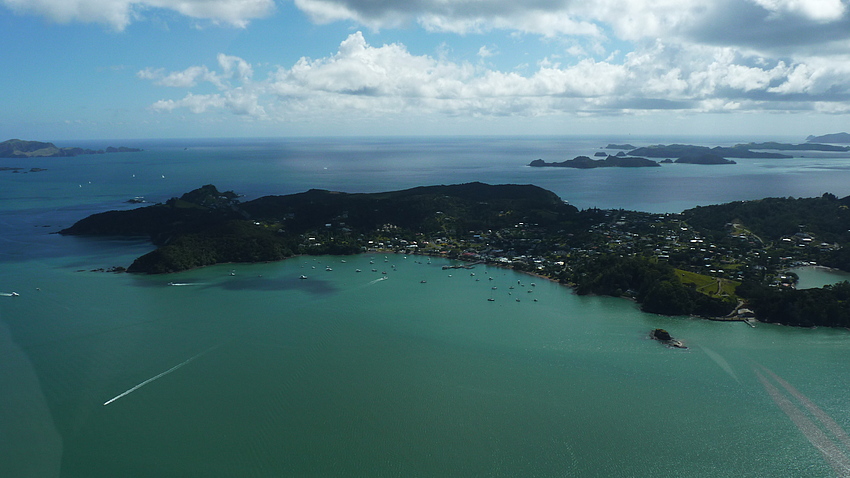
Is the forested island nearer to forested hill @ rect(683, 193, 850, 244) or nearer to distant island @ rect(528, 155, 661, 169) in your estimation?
forested hill @ rect(683, 193, 850, 244)

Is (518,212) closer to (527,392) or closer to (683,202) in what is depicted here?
(683,202)

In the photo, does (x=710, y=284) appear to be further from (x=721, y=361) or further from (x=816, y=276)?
(x=721, y=361)

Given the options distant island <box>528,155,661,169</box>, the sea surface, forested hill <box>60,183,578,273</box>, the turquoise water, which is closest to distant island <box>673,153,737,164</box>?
distant island <box>528,155,661,169</box>

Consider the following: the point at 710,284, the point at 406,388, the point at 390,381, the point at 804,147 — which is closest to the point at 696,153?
the point at 804,147

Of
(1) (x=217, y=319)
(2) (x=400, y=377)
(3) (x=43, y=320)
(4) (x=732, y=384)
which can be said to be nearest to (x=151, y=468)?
(2) (x=400, y=377)

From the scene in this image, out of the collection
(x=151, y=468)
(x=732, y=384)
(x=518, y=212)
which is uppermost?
(x=518, y=212)
